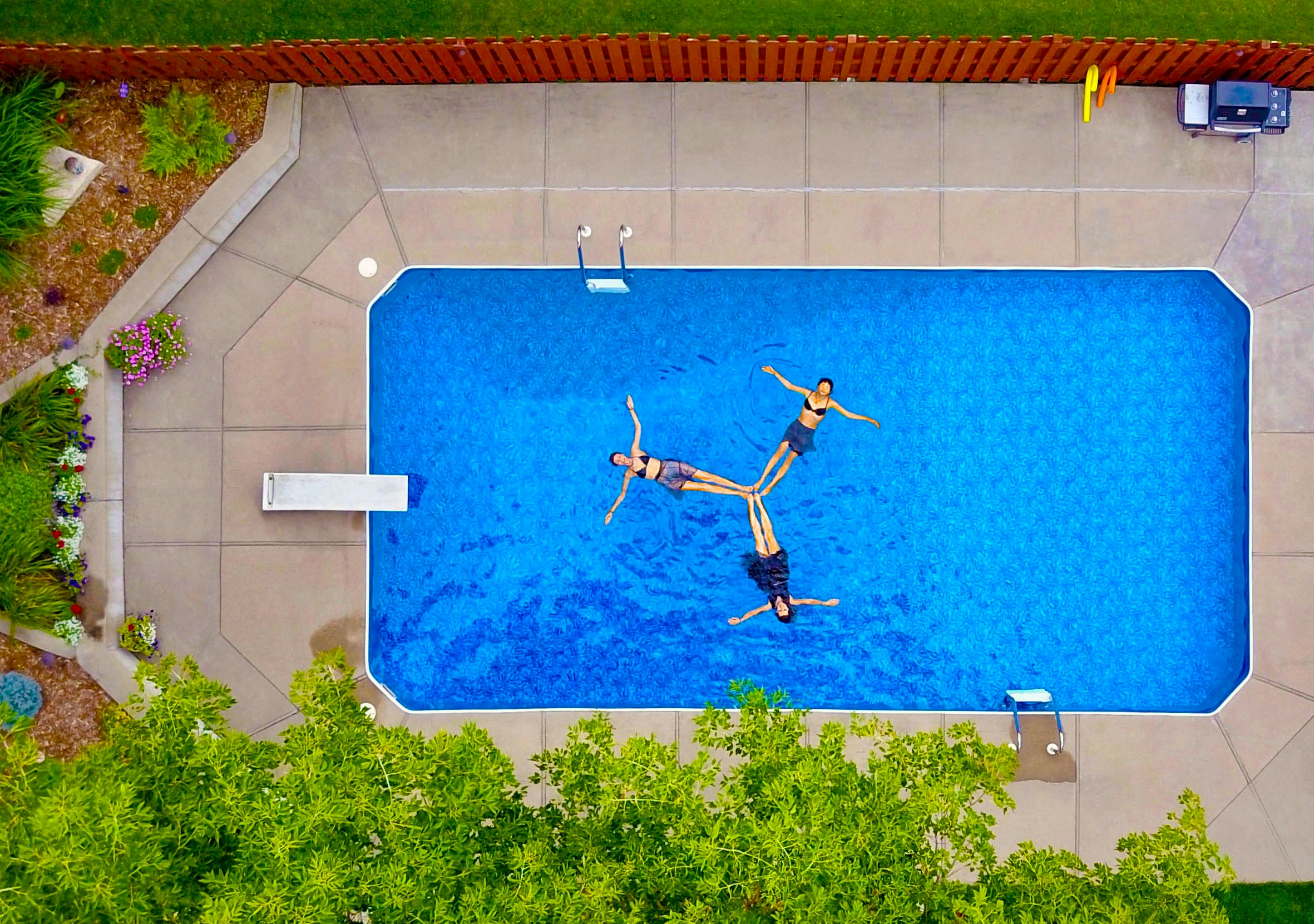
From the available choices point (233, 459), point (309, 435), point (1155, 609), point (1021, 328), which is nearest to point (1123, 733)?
point (1155, 609)

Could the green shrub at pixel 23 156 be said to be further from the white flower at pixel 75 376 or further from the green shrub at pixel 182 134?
the white flower at pixel 75 376

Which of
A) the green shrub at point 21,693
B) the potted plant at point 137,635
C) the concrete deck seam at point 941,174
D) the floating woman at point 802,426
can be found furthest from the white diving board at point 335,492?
the concrete deck seam at point 941,174

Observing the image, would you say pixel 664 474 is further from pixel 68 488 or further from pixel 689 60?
pixel 68 488

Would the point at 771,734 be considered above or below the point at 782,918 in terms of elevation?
above

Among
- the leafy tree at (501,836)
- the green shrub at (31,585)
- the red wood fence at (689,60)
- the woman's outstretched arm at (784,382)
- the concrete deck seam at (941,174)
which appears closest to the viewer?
the leafy tree at (501,836)

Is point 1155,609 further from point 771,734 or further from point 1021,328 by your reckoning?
point 771,734

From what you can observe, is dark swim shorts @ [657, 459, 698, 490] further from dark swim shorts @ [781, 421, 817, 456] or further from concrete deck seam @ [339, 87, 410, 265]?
concrete deck seam @ [339, 87, 410, 265]

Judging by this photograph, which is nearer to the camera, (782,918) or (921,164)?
(782,918)
